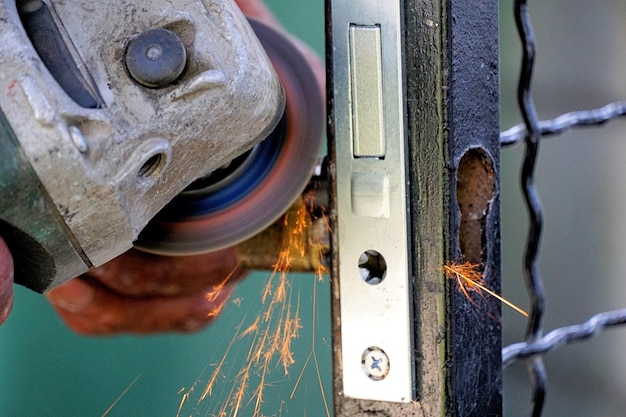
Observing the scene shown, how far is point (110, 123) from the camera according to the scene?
0.52 metres

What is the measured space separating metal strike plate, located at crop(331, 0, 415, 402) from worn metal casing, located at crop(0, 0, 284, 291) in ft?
0.24

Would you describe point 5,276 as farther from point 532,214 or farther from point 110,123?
point 532,214

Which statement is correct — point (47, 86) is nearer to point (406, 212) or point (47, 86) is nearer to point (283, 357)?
point (406, 212)

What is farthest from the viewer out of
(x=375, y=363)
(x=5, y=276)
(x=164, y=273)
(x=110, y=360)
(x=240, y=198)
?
(x=110, y=360)

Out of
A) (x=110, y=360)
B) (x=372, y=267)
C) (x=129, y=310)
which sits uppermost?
(x=372, y=267)

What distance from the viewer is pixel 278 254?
800 millimetres

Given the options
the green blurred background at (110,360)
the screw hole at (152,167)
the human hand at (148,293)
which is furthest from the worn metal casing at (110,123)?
the green blurred background at (110,360)

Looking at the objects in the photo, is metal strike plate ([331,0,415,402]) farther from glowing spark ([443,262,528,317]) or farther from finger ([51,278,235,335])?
finger ([51,278,235,335])

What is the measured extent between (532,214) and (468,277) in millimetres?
253

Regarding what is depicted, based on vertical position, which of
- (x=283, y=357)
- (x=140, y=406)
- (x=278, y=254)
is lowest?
(x=140, y=406)

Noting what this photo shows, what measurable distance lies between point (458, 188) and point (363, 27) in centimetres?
17

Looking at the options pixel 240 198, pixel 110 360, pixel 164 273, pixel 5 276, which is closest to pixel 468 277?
pixel 240 198

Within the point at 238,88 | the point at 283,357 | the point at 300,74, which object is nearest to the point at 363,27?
the point at 238,88

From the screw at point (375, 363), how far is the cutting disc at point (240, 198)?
7.9 inches
